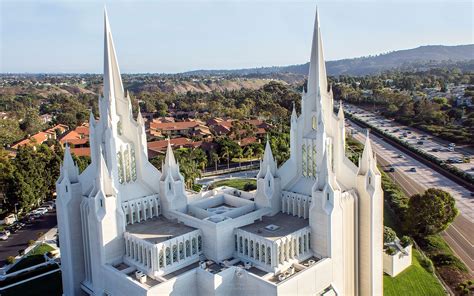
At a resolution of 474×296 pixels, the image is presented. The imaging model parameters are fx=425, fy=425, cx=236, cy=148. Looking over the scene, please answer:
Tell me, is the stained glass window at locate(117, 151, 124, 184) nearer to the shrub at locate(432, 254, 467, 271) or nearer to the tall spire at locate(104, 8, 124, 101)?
the tall spire at locate(104, 8, 124, 101)

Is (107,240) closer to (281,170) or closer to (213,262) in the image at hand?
(213,262)

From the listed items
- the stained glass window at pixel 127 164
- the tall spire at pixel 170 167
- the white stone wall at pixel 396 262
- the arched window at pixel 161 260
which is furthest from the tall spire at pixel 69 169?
the white stone wall at pixel 396 262

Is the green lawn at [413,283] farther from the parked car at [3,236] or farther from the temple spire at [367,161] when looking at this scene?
the parked car at [3,236]

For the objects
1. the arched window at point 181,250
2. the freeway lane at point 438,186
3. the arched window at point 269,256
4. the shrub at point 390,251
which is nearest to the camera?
the arched window at point 269,256

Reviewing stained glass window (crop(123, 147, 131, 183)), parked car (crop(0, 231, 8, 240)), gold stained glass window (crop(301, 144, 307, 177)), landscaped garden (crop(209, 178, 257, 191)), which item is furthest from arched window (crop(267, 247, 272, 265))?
parked car (crop(0, 231, 8, 240))

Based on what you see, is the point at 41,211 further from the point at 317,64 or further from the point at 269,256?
the point at 317,64

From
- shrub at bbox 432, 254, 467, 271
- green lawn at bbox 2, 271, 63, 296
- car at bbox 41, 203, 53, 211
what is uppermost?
car at bbox 41, 203, 53, 211
